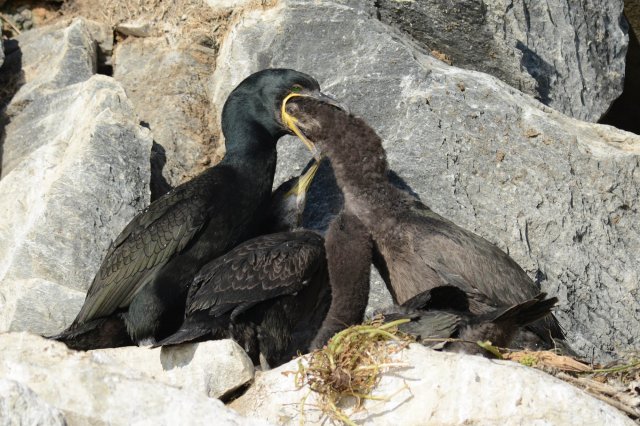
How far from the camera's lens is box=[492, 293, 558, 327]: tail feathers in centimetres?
674

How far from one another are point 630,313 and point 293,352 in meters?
2.65

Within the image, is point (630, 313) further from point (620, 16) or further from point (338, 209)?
point (620, 16)

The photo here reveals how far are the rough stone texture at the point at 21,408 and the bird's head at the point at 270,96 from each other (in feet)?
13.0

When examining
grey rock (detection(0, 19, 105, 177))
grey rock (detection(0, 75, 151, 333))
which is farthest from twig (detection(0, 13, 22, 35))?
grey rock (detection(0, 75, 151, 333))

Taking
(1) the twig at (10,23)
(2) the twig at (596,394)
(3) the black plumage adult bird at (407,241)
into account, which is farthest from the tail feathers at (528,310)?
(1) the twig at (10,23)

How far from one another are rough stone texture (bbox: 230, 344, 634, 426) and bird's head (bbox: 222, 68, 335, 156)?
271cm

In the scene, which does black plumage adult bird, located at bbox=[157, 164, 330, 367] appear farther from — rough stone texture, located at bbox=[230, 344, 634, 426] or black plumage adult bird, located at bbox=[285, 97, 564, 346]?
rough stone texture, located at bbox=[230, 344, 634, 426]

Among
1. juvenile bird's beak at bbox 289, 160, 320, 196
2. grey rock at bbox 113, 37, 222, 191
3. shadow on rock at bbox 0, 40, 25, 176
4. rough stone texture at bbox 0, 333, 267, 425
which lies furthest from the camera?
shadow on rock at bbox 0, 40, 25, 176

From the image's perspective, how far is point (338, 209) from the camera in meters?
9.12

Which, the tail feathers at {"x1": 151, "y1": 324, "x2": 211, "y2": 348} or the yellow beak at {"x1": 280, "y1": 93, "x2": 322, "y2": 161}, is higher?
the yellow beak at {"x1": 280, "y1": 93, "x2": 322, "y2": 161}

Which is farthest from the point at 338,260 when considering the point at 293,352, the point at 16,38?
the point at 16,38

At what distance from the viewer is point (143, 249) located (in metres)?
7.92

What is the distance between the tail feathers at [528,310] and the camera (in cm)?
674

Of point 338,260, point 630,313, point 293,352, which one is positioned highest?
point 338,260
